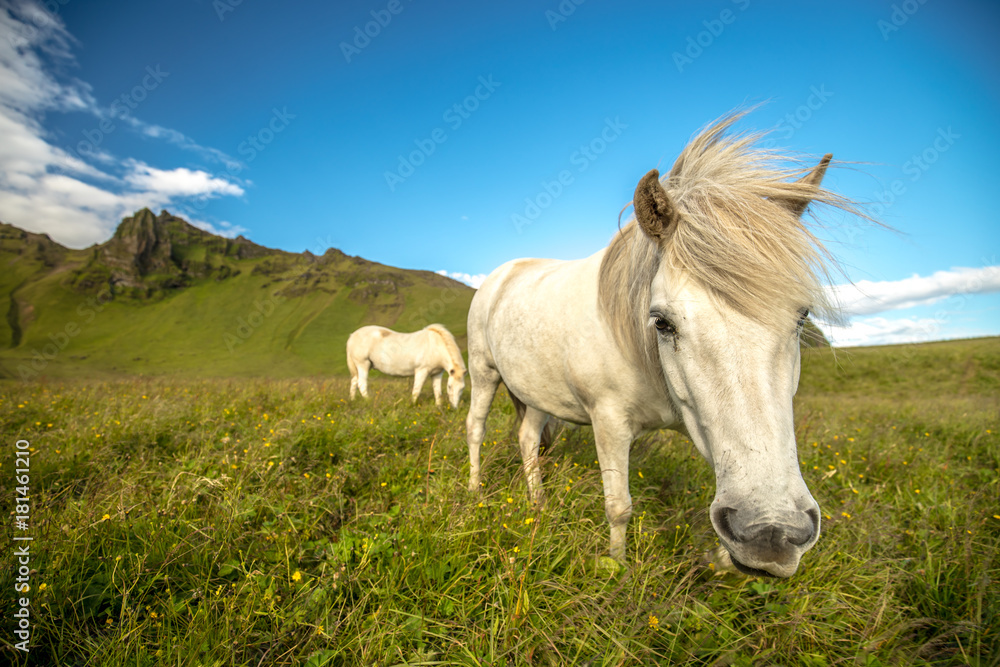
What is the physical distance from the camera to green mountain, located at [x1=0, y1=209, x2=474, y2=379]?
65.2 m

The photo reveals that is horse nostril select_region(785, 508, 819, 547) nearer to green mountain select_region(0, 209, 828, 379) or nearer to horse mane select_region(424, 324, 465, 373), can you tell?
horse mane select_region(424, 324, 465, 373)

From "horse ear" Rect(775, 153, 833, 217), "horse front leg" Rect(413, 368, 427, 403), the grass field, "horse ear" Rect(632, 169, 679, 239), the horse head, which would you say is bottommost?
the grass field

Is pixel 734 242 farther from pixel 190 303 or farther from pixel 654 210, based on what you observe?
pixel 190 303

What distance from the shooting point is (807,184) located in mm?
1972

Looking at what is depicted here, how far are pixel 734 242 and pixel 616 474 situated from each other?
4.98ft

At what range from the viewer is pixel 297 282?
103 meters

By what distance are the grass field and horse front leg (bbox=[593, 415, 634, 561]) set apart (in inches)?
5.3

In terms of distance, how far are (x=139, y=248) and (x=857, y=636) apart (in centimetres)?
14310

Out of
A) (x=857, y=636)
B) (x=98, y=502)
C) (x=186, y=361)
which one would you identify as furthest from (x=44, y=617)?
(x=186, y=361)

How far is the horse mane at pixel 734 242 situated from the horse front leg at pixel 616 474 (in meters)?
0.49

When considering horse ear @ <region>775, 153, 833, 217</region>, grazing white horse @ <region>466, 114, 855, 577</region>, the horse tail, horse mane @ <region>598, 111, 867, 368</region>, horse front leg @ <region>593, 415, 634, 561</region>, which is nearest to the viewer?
grazing white horse @ <region>466, 114, 855, 577</region>

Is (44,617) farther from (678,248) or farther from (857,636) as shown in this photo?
(857,636)

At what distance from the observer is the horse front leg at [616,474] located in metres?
2.45

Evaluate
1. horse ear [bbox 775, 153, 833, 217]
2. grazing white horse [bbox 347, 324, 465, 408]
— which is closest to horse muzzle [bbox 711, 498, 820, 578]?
horse ear [bbox 775, 153, 833, 217]
